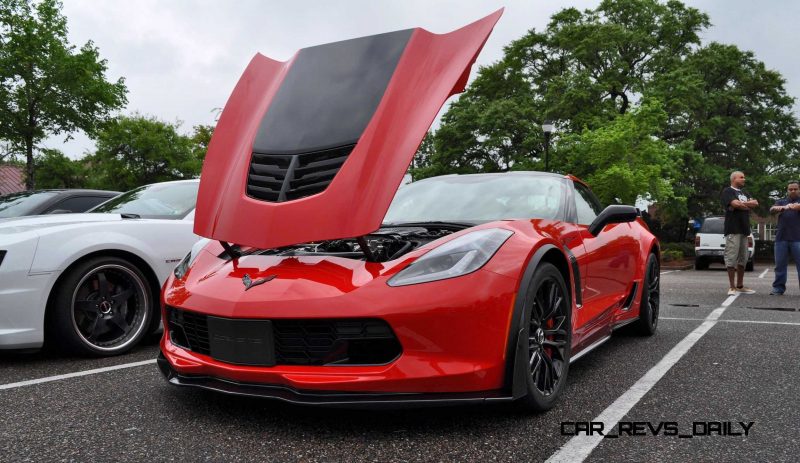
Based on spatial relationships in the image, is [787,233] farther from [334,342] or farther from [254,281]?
[254,281]

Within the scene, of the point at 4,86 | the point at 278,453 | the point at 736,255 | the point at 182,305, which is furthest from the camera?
the point at 4,86

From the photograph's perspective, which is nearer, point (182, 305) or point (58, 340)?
point (182, 305)

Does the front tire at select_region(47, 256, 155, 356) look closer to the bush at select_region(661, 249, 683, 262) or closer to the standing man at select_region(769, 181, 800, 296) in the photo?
the standing man at select_region(769, 181, 800, 296)

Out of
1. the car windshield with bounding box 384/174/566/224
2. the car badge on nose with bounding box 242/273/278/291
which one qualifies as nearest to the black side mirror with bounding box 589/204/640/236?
the car windshield with bounding box 384/174/566/224

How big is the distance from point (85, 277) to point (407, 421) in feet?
8.54

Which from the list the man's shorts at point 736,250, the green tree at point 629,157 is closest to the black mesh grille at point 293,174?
the man's shorts at point 736,250

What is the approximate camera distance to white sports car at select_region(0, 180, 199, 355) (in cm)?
391

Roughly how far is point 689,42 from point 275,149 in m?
33.8

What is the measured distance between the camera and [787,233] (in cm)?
877

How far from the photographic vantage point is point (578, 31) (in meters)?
31.0

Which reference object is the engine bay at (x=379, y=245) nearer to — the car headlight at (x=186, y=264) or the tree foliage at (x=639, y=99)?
the car headlight at (x=186, y=264)

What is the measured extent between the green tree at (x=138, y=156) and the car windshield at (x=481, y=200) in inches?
1332

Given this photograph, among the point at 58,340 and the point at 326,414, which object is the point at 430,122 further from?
the point at 58,340

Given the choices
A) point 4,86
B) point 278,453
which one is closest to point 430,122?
point 278,453
